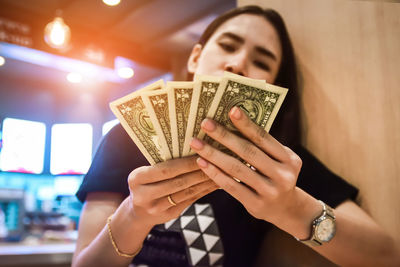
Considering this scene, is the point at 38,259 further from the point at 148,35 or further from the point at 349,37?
the point at 148,35

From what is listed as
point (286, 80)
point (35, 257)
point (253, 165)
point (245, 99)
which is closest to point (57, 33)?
point (35, 257)

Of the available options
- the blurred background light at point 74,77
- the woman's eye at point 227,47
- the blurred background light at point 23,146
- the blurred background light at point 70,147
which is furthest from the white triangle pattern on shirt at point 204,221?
the blurred background light at point 23,146

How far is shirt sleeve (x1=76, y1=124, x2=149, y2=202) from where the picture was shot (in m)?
1.26

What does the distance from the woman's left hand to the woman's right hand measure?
0.19 ft

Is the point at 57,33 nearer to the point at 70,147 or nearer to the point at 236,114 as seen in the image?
the point at 70,147

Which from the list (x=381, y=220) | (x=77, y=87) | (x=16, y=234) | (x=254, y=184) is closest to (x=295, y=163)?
(x=254, y=184)

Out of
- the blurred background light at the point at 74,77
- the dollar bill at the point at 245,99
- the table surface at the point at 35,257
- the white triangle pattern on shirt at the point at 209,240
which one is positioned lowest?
the table surface at the point at 35,257

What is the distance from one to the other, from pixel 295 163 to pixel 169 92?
34cm

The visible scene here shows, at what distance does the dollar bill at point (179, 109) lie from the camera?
819 mm

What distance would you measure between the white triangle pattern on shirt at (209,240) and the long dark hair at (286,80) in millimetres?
486

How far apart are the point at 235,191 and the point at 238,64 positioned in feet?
1.98

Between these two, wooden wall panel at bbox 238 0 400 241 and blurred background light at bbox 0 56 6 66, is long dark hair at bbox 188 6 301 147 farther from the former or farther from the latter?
blurred background light at bbox 0 56 6 66

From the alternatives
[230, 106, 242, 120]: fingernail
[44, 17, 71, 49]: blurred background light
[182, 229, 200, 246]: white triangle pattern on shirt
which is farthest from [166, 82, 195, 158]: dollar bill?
[44, 17, 71, 49]: blurred background light

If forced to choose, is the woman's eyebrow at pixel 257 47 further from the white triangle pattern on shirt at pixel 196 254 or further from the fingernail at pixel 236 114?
the white triangle pattern on shirt at pixel 196 254
